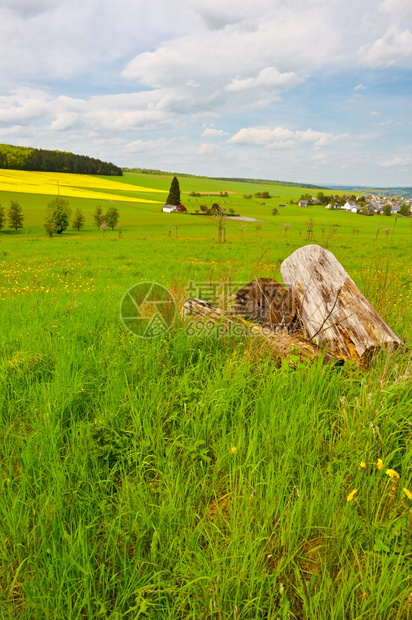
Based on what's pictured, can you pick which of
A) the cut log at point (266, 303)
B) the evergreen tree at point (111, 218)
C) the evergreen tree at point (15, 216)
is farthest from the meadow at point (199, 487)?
the evergreen tree at point (111, 218)

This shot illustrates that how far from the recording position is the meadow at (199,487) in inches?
63.9

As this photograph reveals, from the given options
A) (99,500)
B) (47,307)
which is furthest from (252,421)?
(47,307)

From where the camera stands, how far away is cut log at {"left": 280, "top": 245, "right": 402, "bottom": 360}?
3.83m

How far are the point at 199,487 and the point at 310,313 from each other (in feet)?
10.2

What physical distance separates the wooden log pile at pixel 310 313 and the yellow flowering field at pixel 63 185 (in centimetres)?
9682

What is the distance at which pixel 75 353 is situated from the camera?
363cm

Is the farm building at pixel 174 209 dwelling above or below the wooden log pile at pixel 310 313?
above

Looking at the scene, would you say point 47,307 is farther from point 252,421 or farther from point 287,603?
point 287,603

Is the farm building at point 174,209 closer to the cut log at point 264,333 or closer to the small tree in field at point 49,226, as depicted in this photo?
the small tree in field at point 49,226

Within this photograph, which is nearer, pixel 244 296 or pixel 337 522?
pixel 337 522

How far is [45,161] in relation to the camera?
122 meters

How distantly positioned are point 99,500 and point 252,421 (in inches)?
50.5

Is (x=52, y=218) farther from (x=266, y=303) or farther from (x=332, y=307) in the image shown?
(x=332, y=307)

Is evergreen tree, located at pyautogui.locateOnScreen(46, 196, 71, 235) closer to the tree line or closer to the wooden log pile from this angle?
the tree line
